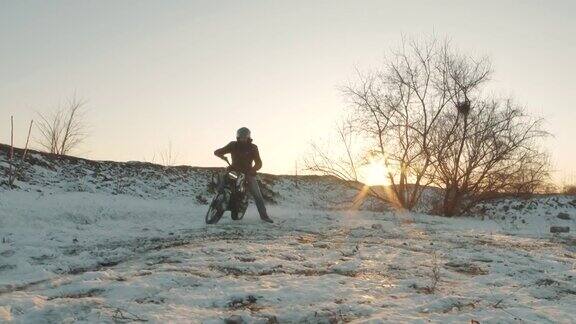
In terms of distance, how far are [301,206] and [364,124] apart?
6239 mm

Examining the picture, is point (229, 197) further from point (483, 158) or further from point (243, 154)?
point (483, 158)

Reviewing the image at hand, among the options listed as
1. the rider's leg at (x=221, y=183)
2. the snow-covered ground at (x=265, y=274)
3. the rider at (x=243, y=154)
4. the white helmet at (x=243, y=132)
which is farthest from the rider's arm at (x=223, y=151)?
the snow-covered ground at (x=265, y=274)

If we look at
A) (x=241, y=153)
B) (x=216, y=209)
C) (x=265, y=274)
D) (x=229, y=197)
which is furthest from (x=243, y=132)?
(x=265, y=274)

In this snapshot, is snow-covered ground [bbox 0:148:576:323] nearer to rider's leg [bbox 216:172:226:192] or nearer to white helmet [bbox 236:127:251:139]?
rider's leg [bbox 216:172:226:192]

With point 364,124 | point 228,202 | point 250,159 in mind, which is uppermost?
point 364,124

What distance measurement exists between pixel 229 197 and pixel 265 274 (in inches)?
231

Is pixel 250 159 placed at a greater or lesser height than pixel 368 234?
greater

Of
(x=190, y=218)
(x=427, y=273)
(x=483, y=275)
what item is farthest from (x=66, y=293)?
(x=190, y=218)

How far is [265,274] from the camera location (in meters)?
4.87

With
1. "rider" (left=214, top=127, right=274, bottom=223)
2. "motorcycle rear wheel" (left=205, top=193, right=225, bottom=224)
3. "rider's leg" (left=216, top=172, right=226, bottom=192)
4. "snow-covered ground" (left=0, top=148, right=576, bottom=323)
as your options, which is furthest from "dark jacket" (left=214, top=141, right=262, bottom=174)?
"snow-covered ground" (left=0, top=148, right=576, bottom=323)

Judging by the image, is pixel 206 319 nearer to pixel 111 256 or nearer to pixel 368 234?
pixel 111 256

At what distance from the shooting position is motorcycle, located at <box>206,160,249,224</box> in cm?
1040

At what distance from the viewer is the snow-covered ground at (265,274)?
352cm

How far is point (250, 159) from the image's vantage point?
11.0m
